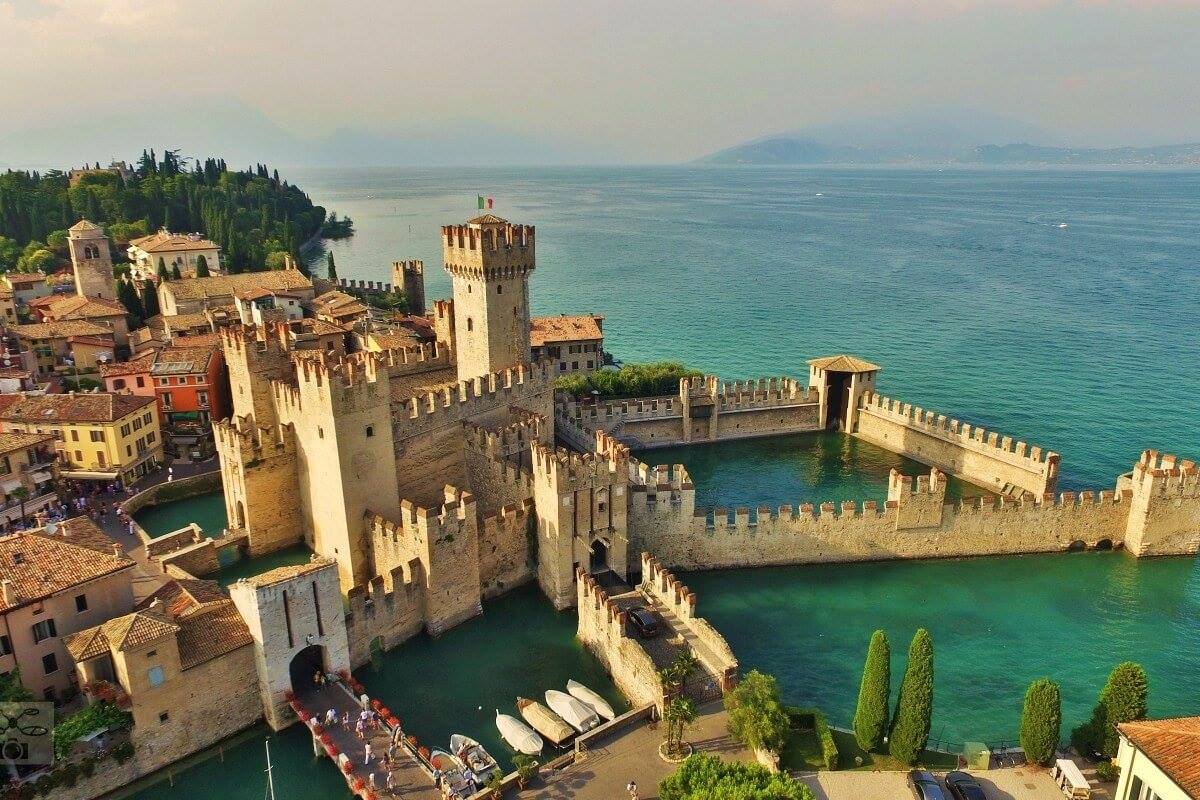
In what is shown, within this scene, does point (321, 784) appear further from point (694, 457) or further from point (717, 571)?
point (694, 457)

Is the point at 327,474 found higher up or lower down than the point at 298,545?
higher up

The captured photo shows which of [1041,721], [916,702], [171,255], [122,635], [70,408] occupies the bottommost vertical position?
[1041,721]

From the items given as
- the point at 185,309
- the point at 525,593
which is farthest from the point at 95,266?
the point at 525,593

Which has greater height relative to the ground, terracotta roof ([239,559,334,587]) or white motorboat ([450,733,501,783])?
terracotta roof ([239,559,334,587])

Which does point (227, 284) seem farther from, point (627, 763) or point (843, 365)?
point (627, 763)

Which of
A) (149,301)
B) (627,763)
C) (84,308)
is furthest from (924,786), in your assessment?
(149,301)

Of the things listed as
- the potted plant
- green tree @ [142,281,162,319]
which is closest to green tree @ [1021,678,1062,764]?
the potted plant

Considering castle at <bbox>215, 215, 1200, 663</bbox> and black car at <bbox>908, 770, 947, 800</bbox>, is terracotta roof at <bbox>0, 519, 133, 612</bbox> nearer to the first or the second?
castle at <bbox>215, 215, 1200, 663</bbox>
